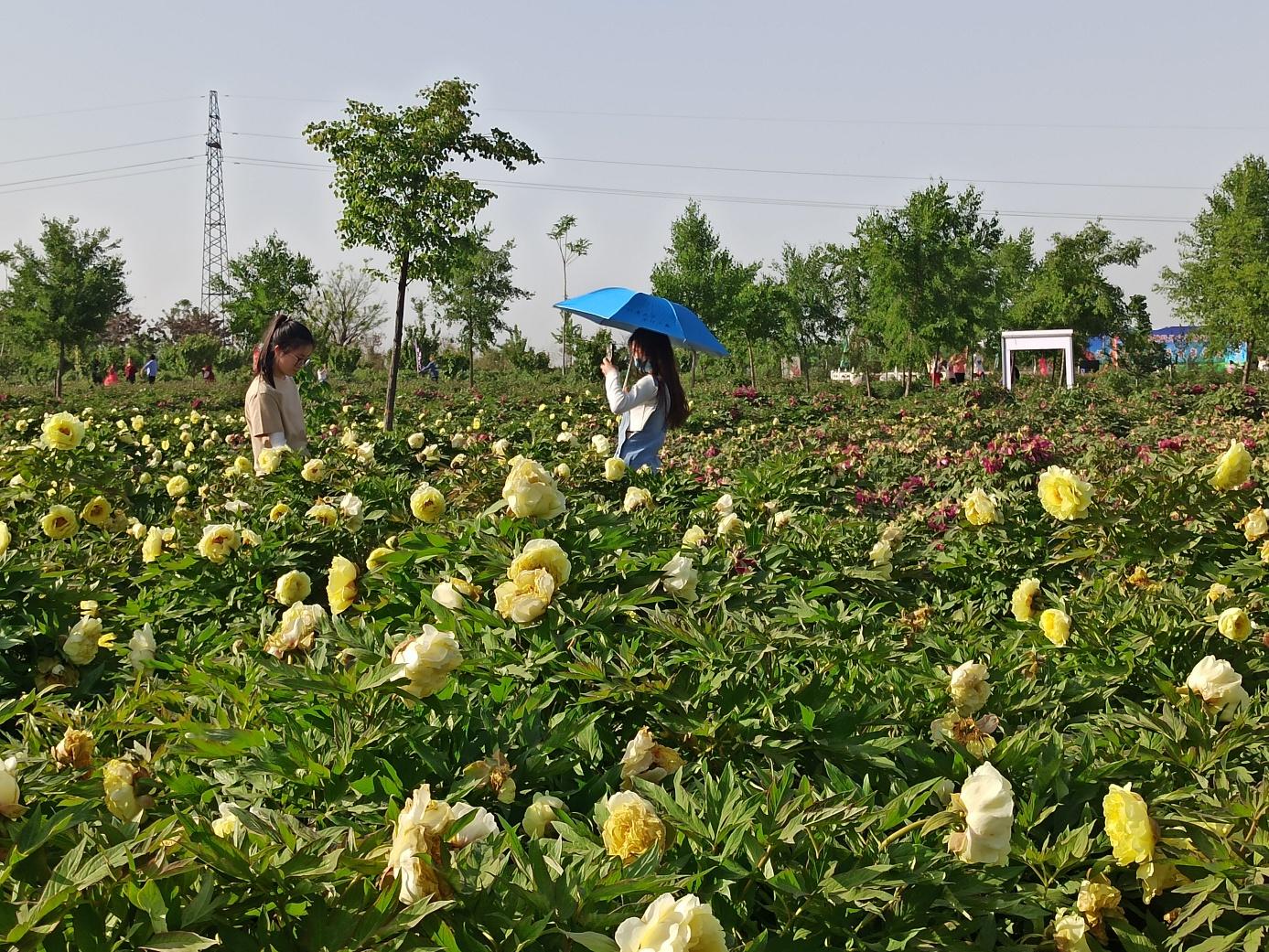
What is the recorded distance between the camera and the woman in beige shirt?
190 inches

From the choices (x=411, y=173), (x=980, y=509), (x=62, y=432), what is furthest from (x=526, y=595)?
(x=411, y=173)

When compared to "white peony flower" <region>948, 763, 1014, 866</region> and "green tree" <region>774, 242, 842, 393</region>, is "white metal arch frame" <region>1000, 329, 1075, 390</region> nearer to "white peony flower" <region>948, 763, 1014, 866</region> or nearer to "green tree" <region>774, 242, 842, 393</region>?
"green tree" <region>774, 242, 842, 393</region>

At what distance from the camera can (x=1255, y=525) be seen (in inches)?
110

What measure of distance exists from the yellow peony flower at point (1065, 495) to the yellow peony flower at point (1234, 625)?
0.52 metres

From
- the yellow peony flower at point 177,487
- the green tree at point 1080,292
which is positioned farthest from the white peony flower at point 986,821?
the green tree at point 1080,292

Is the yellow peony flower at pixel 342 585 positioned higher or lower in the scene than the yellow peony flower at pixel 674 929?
higher

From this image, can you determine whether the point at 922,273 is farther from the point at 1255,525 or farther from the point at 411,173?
the point at 1255,525

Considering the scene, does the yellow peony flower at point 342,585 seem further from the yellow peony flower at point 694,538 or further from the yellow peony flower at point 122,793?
the yellow peony flower at point 694,538

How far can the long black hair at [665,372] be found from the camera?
5793mm

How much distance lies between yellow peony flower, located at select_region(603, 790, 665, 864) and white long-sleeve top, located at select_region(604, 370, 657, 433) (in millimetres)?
4438

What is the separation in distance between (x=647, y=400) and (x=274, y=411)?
196 centimetres

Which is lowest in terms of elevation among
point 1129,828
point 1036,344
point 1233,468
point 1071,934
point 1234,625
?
point 1071,934

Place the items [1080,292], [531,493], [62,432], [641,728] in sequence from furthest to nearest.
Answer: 1. [1080,292]
2. [62,432]
3. [531,493]
4. [641,728]

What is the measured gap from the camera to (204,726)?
1600 millimetres
